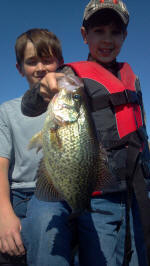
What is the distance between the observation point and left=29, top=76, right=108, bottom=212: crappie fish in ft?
6.36

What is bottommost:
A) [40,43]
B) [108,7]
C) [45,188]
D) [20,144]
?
[45,188]

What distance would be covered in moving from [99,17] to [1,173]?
2610 mm

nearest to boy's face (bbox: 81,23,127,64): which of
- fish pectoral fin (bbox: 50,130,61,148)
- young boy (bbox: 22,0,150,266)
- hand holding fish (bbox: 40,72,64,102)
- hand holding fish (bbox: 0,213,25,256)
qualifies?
young boy (bbox: 22,0,150,266)

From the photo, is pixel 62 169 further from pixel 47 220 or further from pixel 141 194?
pixel 141 194

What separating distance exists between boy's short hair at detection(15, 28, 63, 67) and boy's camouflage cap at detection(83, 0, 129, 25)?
76 centimetres

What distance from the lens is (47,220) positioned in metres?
2.26

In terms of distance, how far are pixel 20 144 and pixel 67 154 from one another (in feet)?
5.14

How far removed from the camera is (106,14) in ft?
11.1

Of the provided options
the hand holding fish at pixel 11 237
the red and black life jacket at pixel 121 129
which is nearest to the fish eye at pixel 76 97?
the red and black life jacket at pixel 121 129

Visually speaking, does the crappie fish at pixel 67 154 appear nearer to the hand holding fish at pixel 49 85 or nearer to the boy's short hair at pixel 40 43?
the hand holding fish at pixel 49 85

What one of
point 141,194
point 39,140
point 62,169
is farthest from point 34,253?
point 141,194

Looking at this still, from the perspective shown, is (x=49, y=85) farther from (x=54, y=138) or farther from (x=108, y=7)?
(x=108, y=7)

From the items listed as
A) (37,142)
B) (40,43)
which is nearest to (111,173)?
(37,142)

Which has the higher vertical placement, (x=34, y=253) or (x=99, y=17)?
(x=99, y=17)
